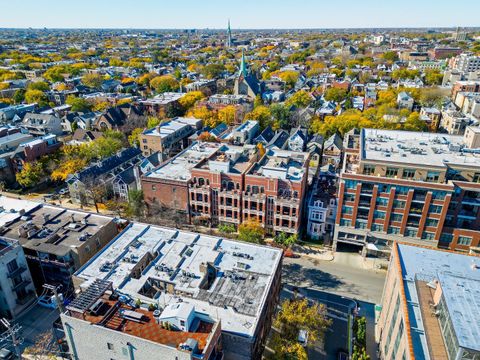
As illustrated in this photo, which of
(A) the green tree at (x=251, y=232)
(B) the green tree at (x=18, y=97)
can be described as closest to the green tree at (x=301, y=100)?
(A) the green tree at (x=251, y=232)

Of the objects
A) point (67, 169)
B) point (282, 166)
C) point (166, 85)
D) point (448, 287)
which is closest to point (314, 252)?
point (282, 166)

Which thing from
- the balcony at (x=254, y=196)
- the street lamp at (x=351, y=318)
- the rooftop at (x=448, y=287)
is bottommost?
the street lamp at (x=351, y=318)

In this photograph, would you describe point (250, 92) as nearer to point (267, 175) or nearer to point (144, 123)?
point (144, 123)

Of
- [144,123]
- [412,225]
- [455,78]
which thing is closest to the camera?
[412,225]

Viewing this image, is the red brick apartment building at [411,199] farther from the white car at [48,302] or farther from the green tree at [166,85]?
the green tree at [166,85]

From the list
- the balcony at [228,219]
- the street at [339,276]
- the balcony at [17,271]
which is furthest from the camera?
the balcony at [228,219]

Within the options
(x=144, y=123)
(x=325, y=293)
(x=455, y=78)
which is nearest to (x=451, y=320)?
(x=325, y=293)
